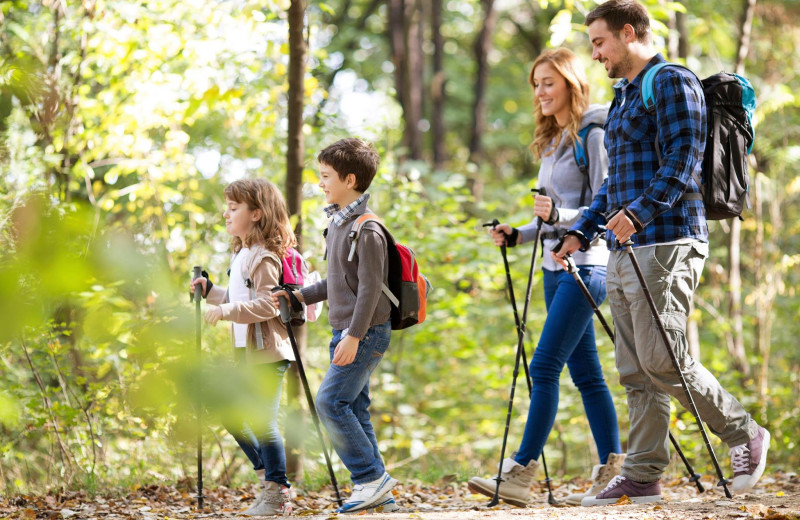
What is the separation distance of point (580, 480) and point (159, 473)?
2.97 meters

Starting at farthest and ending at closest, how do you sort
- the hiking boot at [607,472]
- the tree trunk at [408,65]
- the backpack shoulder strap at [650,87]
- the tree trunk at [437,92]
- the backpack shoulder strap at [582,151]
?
the tree trunk at [437,92]
the tree trunk at [408,65]
the hiking boot at [607,472]
the backpack shoulder strap at [582,151]
the backpack shoulder strap at [650,87]

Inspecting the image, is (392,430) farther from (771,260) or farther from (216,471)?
(771,260)

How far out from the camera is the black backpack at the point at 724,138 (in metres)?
3.41

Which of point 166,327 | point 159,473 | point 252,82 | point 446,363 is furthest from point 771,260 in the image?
point 166,327

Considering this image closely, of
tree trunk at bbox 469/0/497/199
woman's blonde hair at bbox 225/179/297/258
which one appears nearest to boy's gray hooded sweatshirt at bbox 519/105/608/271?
woman's blonde hair at bbox 225/179/297/258

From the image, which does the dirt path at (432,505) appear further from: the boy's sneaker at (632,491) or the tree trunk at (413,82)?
the tree trunk at (413,82)

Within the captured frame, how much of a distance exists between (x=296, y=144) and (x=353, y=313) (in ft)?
6.93

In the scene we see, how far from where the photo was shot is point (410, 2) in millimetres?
14328

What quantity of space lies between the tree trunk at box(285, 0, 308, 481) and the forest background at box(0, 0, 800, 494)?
0.01 metres

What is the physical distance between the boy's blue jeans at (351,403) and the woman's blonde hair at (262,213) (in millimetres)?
670

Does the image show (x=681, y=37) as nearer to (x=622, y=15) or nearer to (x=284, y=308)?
(x=622, y=15)

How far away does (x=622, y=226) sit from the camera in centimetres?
325

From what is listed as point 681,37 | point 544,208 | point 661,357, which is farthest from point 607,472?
point 681,37

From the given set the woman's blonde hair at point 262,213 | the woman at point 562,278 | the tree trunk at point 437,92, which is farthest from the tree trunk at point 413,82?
the woman's blonde hair at point 262,213
